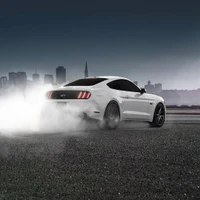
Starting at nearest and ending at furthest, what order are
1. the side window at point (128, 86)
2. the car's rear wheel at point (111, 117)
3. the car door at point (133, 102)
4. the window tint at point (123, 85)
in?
1. the car's rear wheel at point (111, 117)
2. the window tint at point (123, 85)
3. the car door at point (133, 102)
4. the side window at point (128, 86)

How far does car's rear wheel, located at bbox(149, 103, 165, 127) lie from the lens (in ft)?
42.9

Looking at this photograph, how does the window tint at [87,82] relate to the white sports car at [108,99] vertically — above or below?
above

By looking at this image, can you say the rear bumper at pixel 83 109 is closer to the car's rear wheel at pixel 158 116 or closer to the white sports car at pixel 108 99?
the white sports car at pixel 108 99

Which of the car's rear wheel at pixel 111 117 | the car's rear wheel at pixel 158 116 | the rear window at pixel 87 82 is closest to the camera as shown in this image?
the car's rear wheel at pixel 111 117

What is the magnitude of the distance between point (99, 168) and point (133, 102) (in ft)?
21.1

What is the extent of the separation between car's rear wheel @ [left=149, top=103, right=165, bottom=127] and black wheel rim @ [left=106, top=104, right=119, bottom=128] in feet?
6.94

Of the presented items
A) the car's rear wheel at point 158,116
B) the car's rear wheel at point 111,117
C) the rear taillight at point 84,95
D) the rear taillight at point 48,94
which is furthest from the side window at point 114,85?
the car's rear wheel at point 158,116

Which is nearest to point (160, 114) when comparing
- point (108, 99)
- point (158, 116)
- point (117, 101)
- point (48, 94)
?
point (158, 116)

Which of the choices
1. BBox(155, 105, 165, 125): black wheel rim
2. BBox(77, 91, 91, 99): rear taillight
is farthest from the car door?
BBox(77, 91, 91, 99): rear taillight

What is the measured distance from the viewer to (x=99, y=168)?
5.89m

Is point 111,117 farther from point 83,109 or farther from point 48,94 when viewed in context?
point 48,94

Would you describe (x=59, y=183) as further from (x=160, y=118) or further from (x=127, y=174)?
(x=160, y=118)

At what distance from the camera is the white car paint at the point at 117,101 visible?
10711 mm

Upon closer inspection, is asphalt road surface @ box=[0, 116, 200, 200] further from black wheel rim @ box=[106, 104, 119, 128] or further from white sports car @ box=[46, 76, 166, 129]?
black wheel rim @ box=[106, 104, 119, 128]
